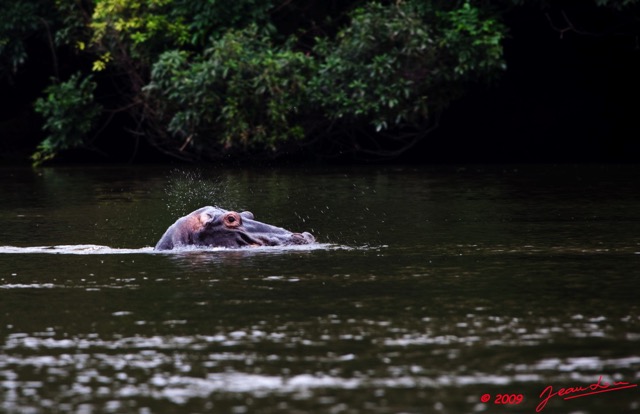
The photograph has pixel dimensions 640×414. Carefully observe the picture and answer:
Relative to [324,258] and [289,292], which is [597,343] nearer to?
[289,292]

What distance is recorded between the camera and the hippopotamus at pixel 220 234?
12055 millimetres

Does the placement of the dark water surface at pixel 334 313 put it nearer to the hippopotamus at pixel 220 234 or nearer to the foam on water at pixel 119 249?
the foam on water at pixel 119 249

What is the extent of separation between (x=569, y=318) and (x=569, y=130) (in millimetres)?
23967

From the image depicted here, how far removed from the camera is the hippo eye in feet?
39.4

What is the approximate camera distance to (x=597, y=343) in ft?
23.6

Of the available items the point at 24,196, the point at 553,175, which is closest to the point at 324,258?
the point at 24,196

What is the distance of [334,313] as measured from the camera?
8359mm
